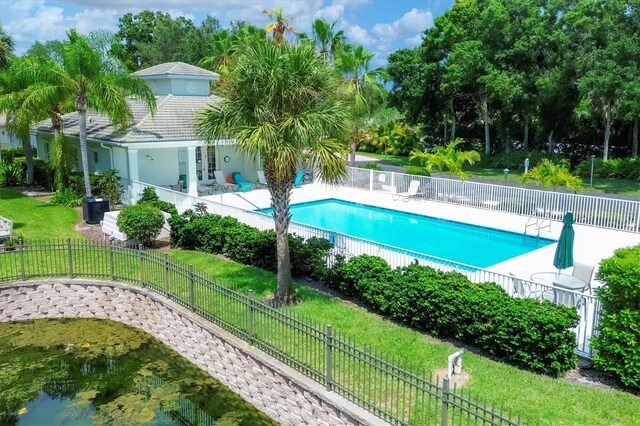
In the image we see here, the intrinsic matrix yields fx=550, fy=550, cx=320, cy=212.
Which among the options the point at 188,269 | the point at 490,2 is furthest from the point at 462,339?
the point at 490,2

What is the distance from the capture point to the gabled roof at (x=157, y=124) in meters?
22.9

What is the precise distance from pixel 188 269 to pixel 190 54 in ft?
158

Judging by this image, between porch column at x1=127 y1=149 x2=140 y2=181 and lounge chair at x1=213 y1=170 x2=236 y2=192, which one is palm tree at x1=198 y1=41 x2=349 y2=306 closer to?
porch column at x1=127 y1=149 x2=140 y2=181

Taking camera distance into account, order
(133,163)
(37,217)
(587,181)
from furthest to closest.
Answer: (587,181) < (133,163) < (37,217)

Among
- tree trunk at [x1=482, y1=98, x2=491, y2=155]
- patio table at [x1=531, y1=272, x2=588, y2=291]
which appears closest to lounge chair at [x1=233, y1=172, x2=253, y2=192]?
patio table at [x1=531, y1=272, x2=588, y2=291]

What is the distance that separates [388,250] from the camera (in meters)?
13.2

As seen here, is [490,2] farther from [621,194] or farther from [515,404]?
[515,404]

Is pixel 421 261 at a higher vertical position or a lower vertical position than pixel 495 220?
higher

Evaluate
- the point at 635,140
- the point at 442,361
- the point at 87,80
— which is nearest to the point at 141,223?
the point at 87,80

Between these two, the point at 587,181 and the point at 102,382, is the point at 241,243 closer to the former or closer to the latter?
the point at 102,382

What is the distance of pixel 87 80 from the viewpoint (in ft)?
66.1

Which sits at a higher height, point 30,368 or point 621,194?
point 621,194

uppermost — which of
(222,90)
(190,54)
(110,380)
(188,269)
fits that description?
(190,54)

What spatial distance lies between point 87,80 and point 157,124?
423cm
